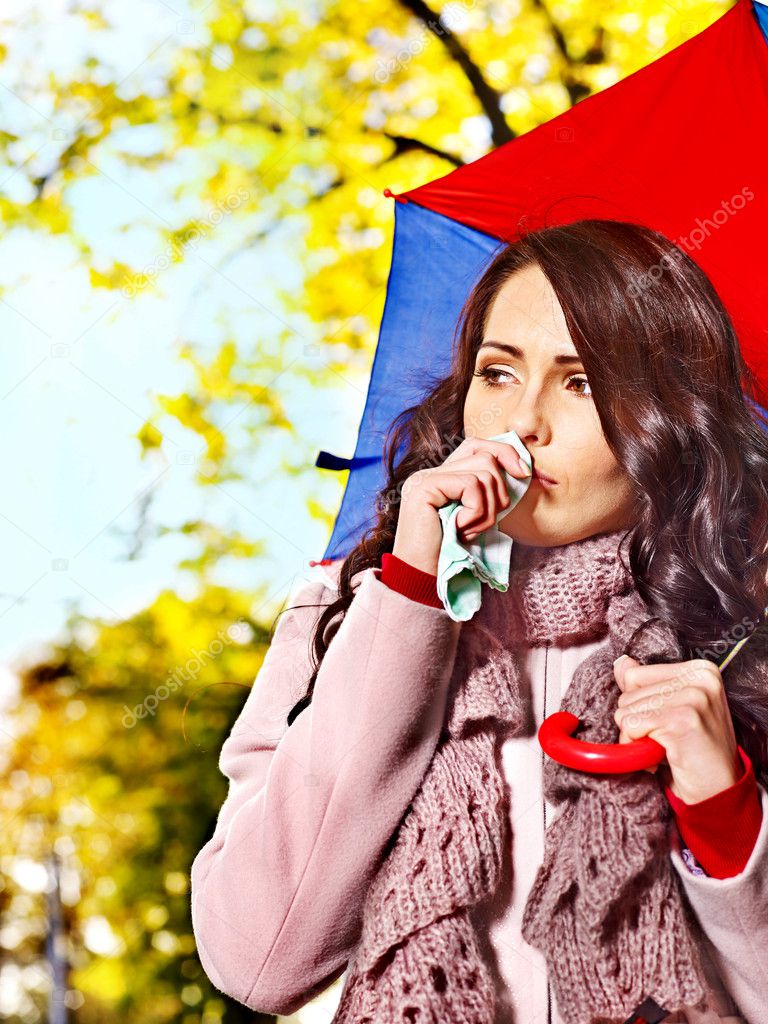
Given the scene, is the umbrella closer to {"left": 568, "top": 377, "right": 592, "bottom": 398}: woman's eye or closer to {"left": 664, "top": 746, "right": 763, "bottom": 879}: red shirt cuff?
{"left": 568, "top": 377, "right": 592, "bottom": 398}: woman's eye

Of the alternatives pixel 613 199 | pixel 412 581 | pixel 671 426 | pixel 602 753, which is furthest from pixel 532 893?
pixel 613 199

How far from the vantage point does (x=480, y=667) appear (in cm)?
65

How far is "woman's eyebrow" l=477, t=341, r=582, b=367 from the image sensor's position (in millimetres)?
693

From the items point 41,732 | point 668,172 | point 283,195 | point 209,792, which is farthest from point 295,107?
point 209,792

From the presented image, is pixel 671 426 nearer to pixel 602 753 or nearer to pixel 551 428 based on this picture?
pixel 551 428

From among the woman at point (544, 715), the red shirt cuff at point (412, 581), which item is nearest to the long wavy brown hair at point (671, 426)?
the woman at point (544, 715)

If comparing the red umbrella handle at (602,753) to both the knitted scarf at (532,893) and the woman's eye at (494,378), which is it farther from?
the woman's eye at (494,378)

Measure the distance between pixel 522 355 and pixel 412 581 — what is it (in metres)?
0.19

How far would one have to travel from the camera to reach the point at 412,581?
62 centimetres

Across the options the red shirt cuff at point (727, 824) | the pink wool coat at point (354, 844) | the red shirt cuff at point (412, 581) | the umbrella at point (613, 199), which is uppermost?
the umbrella at point (613, 199)

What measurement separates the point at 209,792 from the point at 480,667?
959 millimetres

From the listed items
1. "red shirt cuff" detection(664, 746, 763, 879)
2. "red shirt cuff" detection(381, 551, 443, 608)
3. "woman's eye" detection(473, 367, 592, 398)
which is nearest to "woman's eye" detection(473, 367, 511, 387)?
"woman's eye" detection(473, 367, 592, 398)

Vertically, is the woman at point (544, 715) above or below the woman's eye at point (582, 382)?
below

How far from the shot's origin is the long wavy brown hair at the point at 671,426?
2.28 feet
